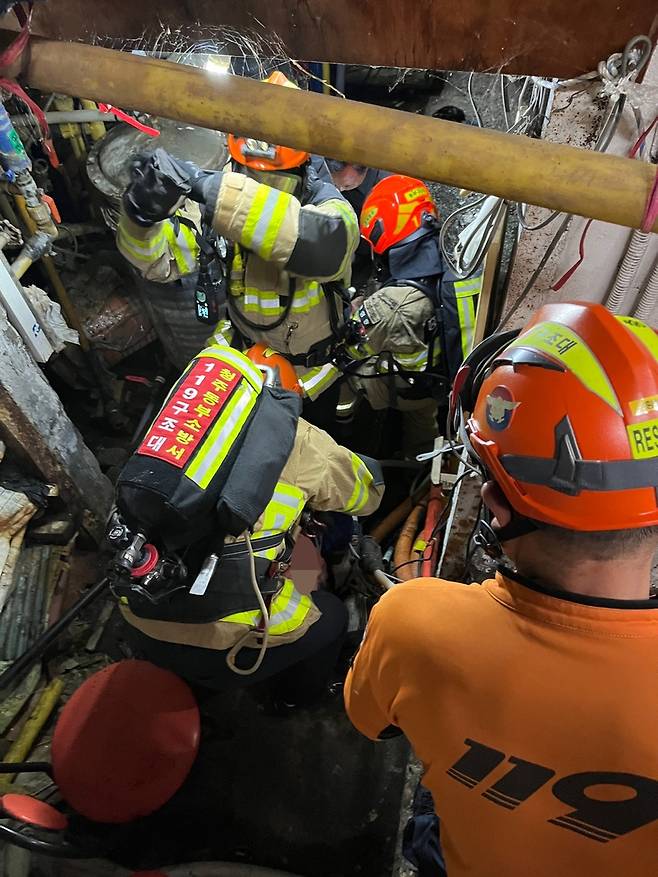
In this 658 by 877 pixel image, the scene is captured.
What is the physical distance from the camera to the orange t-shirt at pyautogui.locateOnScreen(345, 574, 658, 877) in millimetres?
1215

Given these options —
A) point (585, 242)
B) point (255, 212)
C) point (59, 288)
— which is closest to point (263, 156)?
point (255, 212)

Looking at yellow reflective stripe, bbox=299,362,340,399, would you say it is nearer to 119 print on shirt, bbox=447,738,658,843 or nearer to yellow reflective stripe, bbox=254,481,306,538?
yellow reflective stripe, bbox=254,481,306,538

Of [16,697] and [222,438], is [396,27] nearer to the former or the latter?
[222,438]

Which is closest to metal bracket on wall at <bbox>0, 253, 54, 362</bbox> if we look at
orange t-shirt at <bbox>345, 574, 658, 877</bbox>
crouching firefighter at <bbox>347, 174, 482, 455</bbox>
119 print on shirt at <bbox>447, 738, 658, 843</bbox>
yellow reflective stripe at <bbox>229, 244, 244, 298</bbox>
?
yellow reflective stripe at <bbox>229, 244, 244, 298</bbox>

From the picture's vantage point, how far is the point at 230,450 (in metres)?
2.26

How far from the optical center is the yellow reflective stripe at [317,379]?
163 inches

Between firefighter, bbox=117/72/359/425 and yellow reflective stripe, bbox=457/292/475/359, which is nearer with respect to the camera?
firefighter, bbox=117/72/359/425

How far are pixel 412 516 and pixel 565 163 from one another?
3.14 meters

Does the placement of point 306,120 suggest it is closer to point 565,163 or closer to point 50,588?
point 565,163

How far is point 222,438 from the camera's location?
2244 millimetres

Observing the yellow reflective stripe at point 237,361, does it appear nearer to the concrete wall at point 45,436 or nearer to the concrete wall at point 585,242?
the concrete wall at point 585,242

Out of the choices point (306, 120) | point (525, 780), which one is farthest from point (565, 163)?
point (525, 780)

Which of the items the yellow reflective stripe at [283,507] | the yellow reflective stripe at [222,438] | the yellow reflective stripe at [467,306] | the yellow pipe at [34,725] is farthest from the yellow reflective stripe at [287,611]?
the yellow reflective stripe at [467,306]

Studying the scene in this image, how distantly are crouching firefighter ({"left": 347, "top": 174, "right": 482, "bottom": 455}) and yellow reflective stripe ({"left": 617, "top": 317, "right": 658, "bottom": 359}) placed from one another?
205cm
